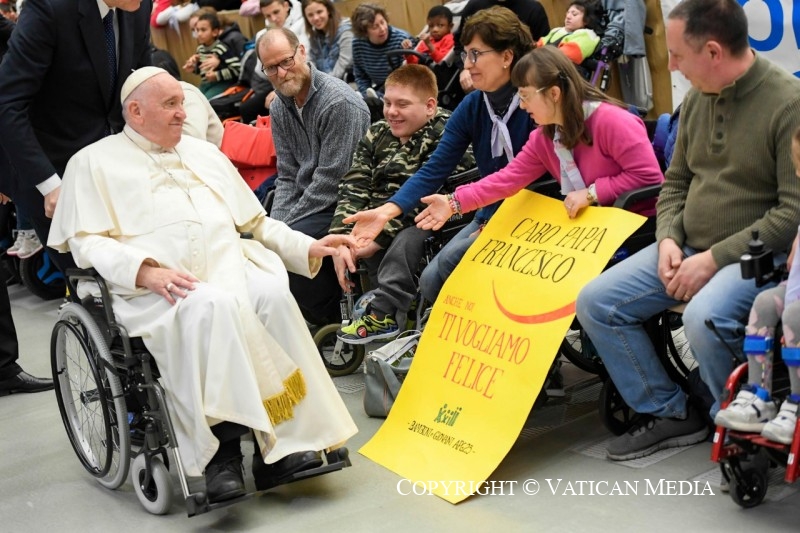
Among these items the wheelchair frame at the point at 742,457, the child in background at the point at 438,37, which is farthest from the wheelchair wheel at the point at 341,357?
the child in background at the point at 438,37

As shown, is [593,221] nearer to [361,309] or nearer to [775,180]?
[775,180]

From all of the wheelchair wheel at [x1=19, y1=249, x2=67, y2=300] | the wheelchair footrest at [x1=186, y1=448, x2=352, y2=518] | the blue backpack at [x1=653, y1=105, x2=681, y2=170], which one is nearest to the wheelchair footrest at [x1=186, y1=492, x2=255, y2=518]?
the wheelchair footrest at [x1=186, y1=448, x2=352, y2=518]

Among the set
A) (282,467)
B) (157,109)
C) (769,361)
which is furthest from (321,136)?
(769,361)

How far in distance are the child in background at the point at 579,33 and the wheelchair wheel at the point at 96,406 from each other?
327cm

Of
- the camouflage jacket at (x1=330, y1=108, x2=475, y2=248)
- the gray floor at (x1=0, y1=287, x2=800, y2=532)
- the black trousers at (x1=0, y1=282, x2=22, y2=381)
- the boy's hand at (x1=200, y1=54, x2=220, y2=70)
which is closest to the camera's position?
the gray floor at (x1=0, y1=287, x2=800, y2=532)

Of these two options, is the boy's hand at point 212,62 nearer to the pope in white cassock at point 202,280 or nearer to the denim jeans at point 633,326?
the pope in white cassock at point 202,280

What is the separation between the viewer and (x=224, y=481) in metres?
3.13

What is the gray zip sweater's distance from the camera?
15.5 feet

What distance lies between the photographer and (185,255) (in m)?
3.40

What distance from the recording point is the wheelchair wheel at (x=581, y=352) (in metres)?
3.71

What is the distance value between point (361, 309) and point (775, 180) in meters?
1.82

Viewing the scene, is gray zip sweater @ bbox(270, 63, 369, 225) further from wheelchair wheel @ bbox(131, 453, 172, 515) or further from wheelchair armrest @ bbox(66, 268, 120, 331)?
wheelchair wheel @ bbox(131, 453, 172, 515)

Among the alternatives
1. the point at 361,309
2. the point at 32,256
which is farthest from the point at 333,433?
the point at 32,256

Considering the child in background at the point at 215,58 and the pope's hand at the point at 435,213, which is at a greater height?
the pope's hand at the point at 435,213
